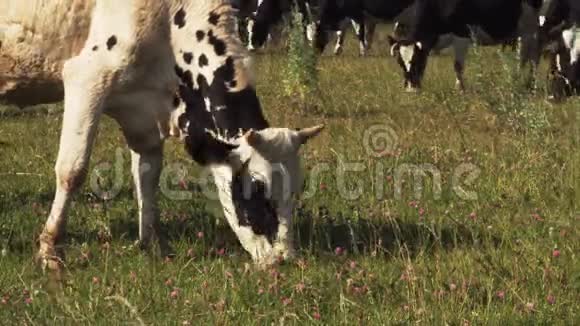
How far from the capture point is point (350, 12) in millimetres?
23109

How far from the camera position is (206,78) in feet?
21.4

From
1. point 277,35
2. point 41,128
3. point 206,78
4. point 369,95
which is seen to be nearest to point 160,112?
point 206,78

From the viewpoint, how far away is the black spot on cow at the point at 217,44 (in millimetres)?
6578

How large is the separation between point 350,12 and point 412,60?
220 inches

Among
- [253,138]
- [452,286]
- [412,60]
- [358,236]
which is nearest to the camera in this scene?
[452,286]

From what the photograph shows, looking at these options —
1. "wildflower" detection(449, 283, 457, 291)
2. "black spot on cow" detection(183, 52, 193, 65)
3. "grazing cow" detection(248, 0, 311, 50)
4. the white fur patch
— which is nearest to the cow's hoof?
"black spot on cow" detection(183, 52, 193, 65)

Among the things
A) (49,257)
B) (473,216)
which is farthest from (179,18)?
(473,216)

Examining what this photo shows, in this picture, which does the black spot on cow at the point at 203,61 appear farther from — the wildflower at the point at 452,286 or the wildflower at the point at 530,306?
the wildflower at the point at 530,306

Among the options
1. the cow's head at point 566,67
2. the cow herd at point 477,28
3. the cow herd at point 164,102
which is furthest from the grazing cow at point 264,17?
the cow herd at point 164,102

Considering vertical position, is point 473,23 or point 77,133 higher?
point 473,23

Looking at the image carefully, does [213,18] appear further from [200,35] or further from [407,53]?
[407,53]

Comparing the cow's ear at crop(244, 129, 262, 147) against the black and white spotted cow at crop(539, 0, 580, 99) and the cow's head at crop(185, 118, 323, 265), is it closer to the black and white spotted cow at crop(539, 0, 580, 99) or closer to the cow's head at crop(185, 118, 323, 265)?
the cow's head at crop(185, 118, 323, 265)

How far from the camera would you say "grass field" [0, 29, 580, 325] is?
4930 mm

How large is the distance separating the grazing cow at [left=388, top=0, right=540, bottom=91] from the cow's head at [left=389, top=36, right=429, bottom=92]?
2cm
